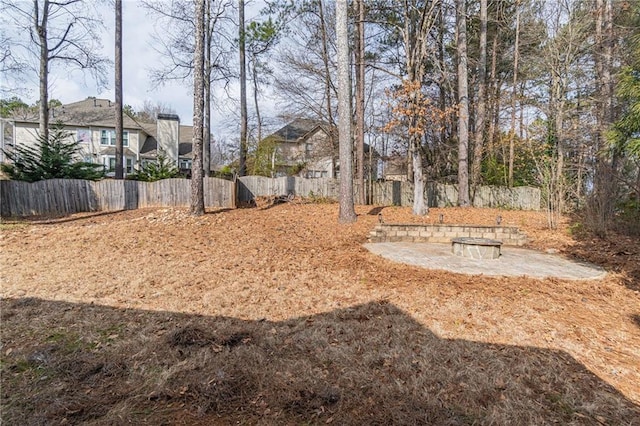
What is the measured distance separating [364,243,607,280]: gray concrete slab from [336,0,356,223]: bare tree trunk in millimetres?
1648

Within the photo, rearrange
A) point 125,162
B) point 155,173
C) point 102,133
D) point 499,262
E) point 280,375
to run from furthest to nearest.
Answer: point 125,162 < point 102,133 < point 155,173 < point 499,262 < point 280,375

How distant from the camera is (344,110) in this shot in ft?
25.4

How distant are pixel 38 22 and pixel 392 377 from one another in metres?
18.3

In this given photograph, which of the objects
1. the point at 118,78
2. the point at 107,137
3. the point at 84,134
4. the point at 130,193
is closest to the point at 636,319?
the point at 130,193

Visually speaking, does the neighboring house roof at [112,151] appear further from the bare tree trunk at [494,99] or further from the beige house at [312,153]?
the bare tree trunk at [494,99]

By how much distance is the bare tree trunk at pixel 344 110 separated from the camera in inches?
297

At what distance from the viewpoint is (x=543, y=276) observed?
4.54 meters

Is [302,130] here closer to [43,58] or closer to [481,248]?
[43,58]

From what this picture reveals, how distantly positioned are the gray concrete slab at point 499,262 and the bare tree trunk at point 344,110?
165 centimetres

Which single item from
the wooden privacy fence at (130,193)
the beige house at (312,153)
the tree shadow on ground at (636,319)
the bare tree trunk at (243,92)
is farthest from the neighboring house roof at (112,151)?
the tree shadow on ground at (636,319)

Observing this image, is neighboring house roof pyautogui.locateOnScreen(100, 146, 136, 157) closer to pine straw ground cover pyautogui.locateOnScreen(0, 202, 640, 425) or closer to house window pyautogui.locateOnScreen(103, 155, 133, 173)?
house window pyautogui.locateOnScreen(103, 155, 133, 173)

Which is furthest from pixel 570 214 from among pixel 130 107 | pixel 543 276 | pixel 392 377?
pixel 130 107

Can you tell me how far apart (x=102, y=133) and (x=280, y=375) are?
26985 millimetres

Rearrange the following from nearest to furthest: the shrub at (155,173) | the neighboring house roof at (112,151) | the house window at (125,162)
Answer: the shrub at (155,173)
the neighboring house roof at (112,151)
the house window at (125,162)
